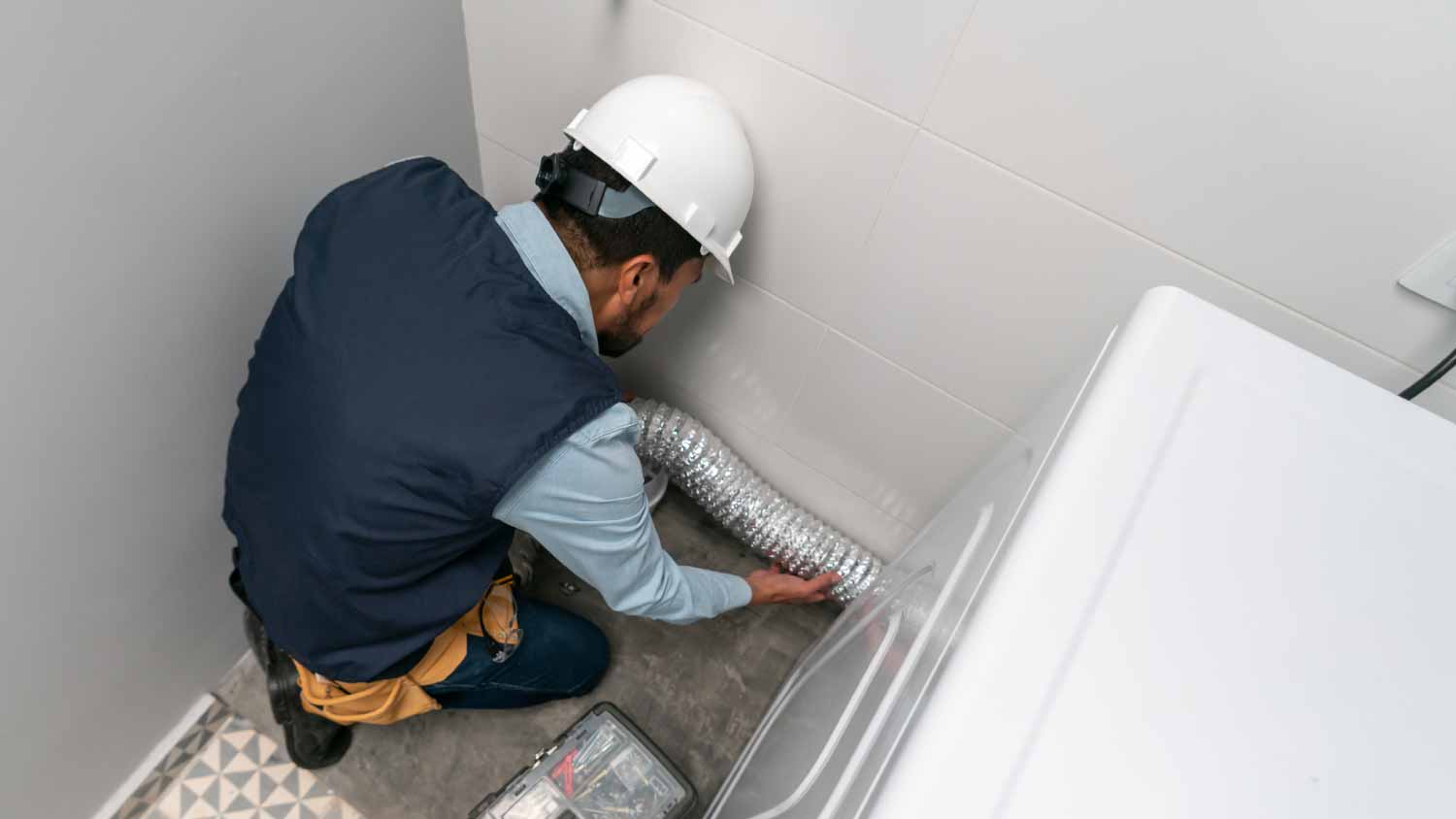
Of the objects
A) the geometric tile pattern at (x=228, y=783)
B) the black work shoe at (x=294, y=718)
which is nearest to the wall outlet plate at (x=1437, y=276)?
the black work shoe at (x=294, y=718)

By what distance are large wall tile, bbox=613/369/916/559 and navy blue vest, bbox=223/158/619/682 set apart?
56cm

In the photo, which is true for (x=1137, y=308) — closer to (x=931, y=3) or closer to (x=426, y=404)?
(x=931, y=3)

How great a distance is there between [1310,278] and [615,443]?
65cm

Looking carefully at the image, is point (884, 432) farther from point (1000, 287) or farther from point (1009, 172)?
point (1009, 172)

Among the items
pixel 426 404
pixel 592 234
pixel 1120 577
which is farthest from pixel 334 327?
pixel 1120 577

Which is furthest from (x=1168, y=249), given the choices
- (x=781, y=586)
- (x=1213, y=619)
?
(x=781, y=586)

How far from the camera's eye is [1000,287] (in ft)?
2.84

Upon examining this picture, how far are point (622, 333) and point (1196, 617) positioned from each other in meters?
0.67

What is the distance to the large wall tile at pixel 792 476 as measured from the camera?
128 centimetres

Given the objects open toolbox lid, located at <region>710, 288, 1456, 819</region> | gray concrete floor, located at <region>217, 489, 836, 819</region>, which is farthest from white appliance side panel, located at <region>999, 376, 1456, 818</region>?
gray concrete floor, located at <region>217, 489, 836, 819</region>

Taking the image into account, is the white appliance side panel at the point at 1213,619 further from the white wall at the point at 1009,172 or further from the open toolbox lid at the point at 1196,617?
the white wall at the point at 1009,172

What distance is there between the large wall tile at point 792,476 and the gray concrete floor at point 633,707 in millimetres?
190

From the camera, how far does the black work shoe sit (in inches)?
43.5

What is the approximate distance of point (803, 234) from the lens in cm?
97
